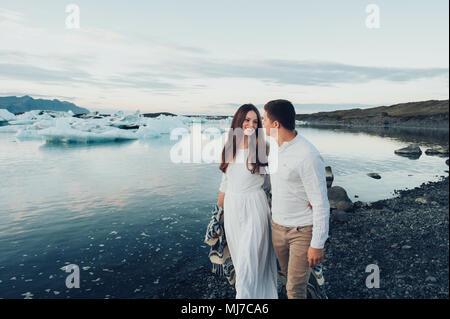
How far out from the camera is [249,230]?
4.30m

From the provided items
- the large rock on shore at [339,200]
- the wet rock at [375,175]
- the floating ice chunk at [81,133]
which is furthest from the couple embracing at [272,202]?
the floating ice chunk at [81,133]

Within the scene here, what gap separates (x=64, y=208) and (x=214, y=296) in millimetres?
9341

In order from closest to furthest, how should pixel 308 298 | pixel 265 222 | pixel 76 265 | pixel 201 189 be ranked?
pixel 308 298, pixel 265 222, pixel 76 265, pixel 201 189

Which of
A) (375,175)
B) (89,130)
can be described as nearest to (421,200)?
(375,175)

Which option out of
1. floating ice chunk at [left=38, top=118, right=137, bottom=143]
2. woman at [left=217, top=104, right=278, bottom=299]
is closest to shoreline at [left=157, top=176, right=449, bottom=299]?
woman at [left=217, top=104, right=278, bottom=299]

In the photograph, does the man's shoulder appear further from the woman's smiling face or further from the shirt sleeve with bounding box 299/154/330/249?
the woman's smiling face

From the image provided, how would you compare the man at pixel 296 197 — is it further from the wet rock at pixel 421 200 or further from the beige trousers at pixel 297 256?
the wet rock at pixel 421 200

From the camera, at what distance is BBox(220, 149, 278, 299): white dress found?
13.9 feet

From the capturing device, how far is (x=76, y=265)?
25.6ft

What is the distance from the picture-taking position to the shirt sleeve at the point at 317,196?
344cm
